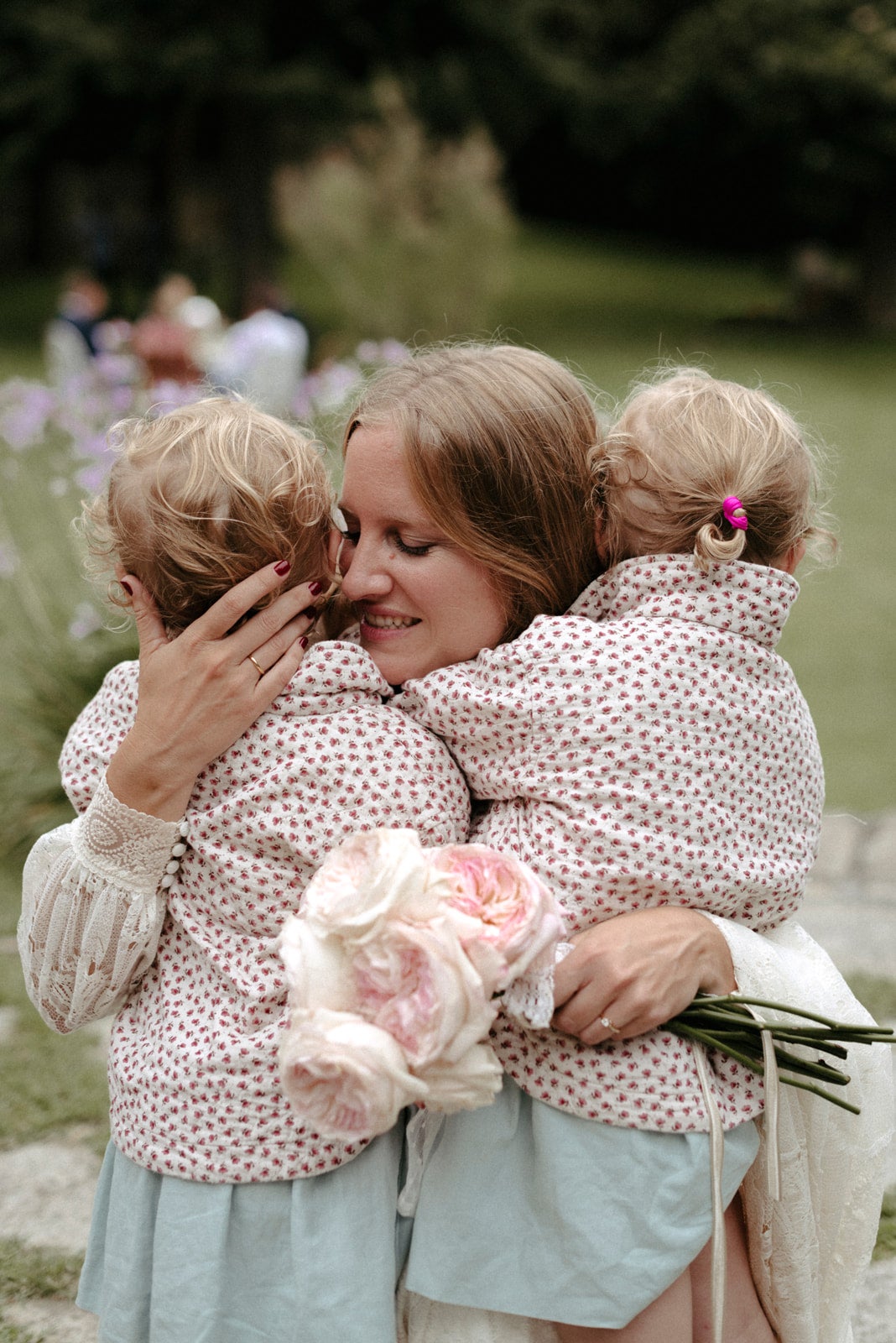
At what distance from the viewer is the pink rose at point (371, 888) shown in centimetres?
154

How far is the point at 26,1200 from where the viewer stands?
3.07 metres

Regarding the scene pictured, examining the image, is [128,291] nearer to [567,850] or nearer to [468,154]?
[468,154]

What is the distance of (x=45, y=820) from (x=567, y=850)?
12.1ft

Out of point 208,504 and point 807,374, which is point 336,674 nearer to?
point 208,504

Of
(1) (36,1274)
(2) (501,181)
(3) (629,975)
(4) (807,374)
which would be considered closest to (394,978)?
(3) (629,975)

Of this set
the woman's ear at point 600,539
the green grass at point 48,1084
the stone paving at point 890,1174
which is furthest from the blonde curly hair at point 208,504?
the green grass at point 48,1084

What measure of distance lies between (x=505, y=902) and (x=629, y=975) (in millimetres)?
266

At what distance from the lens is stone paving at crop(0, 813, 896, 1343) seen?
2.67 metres

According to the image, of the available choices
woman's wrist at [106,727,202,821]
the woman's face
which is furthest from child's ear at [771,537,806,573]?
woman's wrist at [106,727,202,821]

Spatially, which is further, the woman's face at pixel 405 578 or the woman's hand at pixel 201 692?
the woman's face at pixel 405 578

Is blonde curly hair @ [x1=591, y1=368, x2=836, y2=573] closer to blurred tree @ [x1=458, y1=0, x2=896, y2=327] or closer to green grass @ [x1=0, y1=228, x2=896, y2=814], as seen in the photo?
green grass @ [x1=0, y1=228, x2=896, y2=814]

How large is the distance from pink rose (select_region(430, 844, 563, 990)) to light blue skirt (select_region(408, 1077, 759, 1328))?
33 cm

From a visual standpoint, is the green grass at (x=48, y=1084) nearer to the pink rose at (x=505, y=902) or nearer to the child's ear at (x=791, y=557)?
the pink rose at (x=505, y=902)

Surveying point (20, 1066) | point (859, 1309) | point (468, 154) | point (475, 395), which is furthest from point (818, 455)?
point (468, 154)
